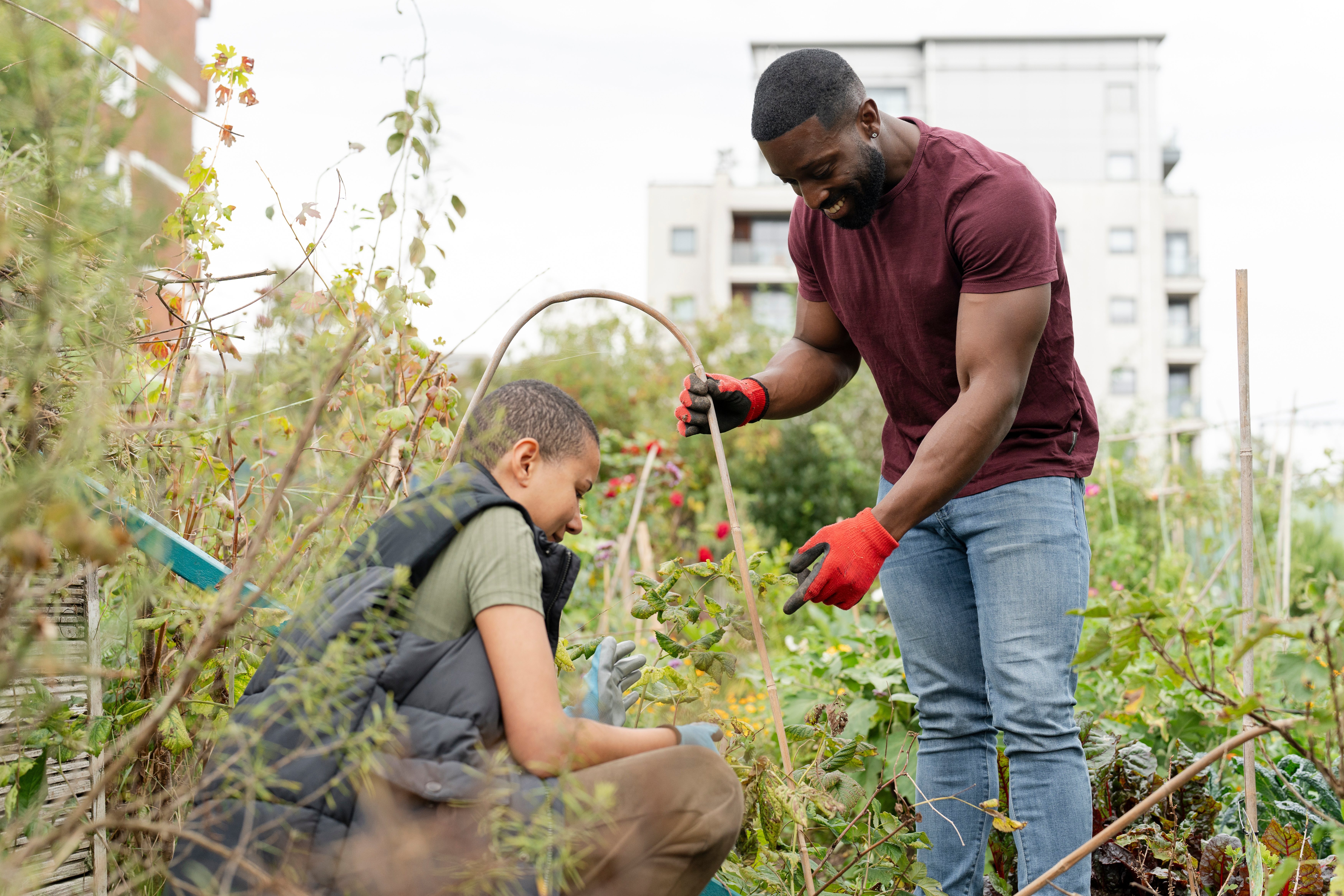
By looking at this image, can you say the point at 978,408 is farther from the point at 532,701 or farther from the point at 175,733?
the point at 175,733

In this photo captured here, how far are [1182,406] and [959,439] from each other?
28780 millimetres

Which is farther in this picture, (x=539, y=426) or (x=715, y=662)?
(x=715, y=662)

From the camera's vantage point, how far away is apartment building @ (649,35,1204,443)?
89.0 ft

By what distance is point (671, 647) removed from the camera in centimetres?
179

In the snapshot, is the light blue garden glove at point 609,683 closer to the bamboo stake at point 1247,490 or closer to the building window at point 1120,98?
the bamboo stake at point 1247,490

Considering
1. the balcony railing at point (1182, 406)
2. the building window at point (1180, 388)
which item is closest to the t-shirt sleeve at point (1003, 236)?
the balcony railing at point (1182, 406)

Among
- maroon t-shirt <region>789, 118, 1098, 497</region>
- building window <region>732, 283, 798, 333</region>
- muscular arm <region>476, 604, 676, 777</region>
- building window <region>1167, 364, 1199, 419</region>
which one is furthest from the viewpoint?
building window <region>1167, 364, 1199, 419</region>

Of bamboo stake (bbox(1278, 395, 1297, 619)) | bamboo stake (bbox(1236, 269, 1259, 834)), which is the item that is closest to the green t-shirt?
bamboo stake (bbox(1236, 269, 1259, 834))

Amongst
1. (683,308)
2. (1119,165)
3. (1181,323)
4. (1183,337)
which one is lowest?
(1183,337)

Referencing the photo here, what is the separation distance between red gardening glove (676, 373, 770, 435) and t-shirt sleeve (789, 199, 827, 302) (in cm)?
29

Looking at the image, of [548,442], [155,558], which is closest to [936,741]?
[548,442]

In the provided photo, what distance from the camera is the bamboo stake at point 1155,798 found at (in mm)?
1124

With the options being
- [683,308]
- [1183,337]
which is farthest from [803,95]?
[1183,337]

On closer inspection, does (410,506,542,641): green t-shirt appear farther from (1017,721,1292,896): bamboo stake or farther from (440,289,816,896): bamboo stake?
(1017,721,1292,896): bamboo stake
